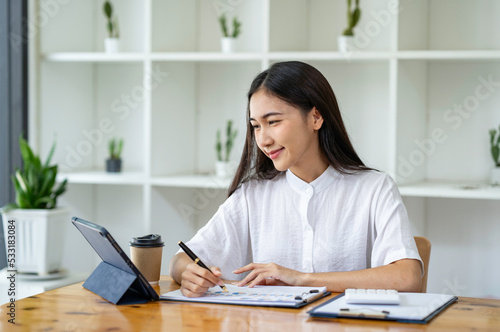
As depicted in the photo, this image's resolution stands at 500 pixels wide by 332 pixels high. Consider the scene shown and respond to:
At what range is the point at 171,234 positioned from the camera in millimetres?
3467

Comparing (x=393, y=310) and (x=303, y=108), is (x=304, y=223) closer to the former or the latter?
(x=303, y=108)

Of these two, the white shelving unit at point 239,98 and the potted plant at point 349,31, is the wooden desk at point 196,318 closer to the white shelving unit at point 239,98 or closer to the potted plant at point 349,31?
the white shelving unit at point 239,98

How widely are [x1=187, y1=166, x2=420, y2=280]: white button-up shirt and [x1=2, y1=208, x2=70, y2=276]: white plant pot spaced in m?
1.40

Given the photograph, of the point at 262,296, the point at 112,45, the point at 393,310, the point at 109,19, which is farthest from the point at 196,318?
the point at 109,19

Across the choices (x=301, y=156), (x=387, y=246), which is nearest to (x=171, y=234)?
(x=301, y=156)

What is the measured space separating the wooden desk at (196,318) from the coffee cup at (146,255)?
21cm

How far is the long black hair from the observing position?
2016 millimetres

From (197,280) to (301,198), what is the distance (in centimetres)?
61

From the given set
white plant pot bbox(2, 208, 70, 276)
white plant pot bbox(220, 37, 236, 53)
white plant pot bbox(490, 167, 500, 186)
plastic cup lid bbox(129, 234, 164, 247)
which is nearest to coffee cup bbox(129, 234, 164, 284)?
plastic cup lid bbox(129, 234, 164, 247)

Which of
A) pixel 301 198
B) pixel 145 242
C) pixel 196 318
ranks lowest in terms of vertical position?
pixel 196 318

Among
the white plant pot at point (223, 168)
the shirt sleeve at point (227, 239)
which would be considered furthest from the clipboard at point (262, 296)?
the white plant pot at point (223, 168)

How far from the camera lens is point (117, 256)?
5.17ft

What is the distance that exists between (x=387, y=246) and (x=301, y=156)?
434 millimetres

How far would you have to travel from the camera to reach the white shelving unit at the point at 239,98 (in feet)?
10.2
